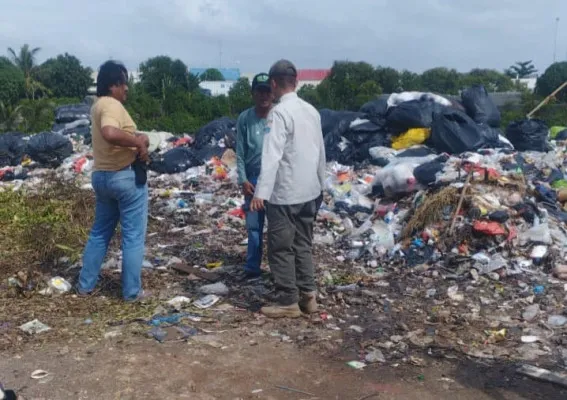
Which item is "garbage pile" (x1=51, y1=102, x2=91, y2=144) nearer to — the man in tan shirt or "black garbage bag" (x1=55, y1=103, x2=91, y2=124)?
"black garbage bag" (x1=55, y1=103, x2=91, y2=124)

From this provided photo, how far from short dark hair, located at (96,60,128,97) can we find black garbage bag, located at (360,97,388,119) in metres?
5.62

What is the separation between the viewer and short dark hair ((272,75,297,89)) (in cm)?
374

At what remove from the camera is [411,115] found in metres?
8.27

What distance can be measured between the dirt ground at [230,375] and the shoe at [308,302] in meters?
0.49

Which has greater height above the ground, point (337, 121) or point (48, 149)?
point (337, 121)

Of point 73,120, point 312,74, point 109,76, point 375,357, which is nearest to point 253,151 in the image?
point 109,76

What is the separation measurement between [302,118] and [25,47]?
38.6 metres

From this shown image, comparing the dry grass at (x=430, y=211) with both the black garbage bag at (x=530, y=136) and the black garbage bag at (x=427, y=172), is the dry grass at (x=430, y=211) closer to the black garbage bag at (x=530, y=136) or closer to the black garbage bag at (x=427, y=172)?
the black garbage bag at (x=427, y=172)

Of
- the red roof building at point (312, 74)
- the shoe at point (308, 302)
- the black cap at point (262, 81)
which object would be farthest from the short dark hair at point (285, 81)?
the red roof building at point (312, 74)

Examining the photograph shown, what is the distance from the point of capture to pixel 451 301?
4219mm

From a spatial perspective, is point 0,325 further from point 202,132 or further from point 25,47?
point 25,47

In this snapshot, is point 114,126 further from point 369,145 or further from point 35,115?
point 35,115

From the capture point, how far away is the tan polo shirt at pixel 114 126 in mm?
3771

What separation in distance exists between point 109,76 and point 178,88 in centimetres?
2389
